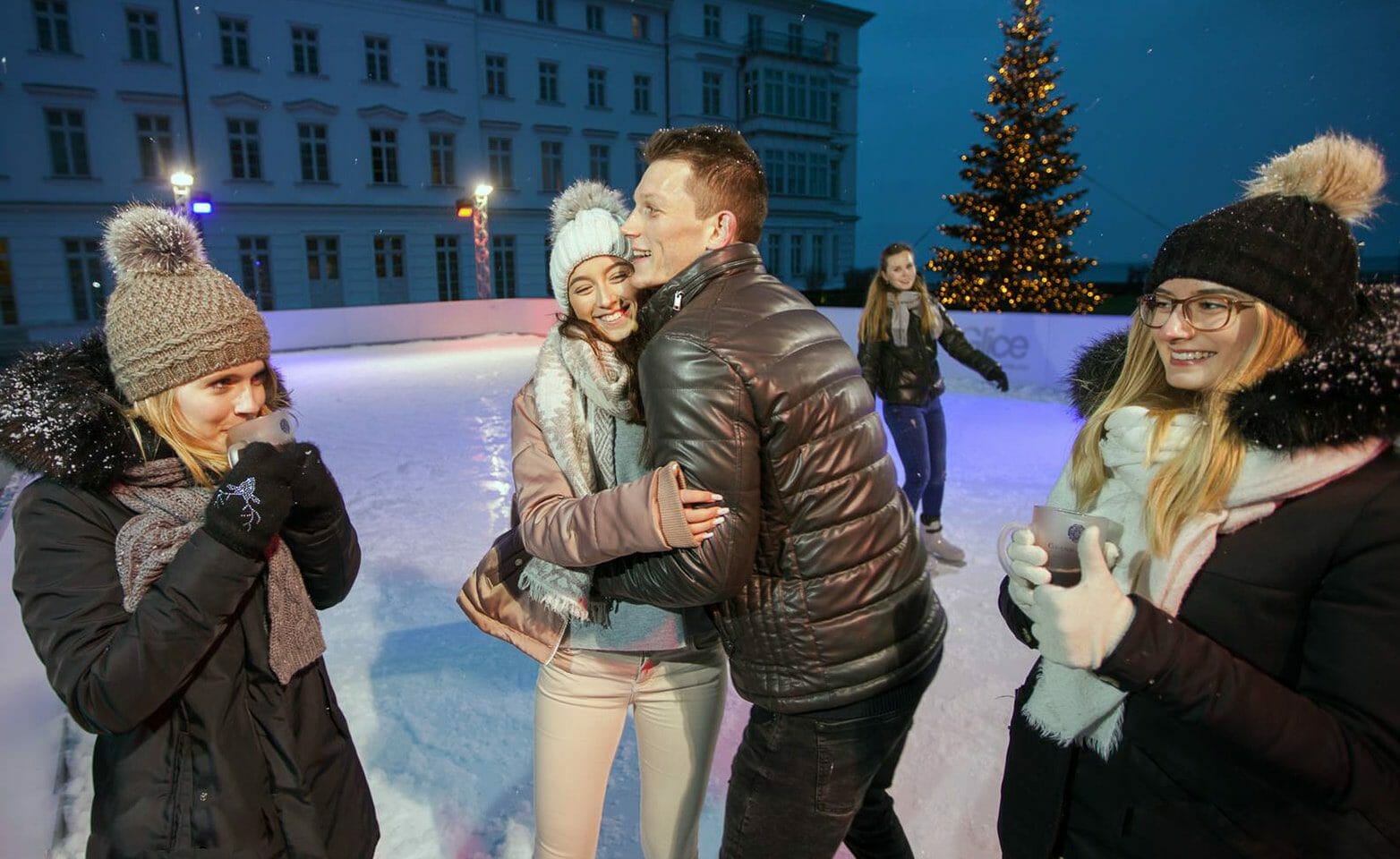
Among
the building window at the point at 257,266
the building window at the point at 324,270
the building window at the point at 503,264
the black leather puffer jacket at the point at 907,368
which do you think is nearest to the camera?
the black leather puffer jacket at the point at 907,368

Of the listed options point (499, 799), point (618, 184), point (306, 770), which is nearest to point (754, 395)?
point (306, 770)

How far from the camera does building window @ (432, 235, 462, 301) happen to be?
27484mm

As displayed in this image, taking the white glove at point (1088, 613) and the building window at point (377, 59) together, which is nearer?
the white glove at point (1088, 613)

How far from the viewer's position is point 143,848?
1352 millimetres

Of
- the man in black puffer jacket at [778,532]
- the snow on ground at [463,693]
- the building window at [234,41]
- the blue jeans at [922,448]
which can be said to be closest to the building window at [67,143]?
the building window at [234,41]

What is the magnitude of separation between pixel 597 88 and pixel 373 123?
8559mm

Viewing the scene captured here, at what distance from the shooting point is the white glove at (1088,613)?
1054mm

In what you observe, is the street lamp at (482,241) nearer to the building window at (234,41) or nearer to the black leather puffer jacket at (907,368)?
the building window at (234,41)

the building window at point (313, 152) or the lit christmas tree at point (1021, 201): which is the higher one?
the building window at point (313, 152)

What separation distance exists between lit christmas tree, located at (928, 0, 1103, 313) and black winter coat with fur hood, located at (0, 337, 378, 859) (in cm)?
1270

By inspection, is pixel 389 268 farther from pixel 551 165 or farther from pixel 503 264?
pixel 551 165

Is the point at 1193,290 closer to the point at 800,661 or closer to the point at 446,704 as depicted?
the point at 800,661

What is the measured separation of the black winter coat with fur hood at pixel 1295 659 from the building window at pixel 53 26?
29.4 metres

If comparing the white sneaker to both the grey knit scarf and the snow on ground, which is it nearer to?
the snow on ground
